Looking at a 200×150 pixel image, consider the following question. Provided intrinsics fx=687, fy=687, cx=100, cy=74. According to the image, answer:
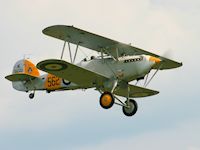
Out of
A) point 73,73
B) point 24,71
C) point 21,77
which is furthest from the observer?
point 24,71

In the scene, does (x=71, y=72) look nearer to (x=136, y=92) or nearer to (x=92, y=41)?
(x=92, y=41)

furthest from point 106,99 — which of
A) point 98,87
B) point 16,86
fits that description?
point 16,86

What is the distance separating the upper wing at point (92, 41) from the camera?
26.1 metres

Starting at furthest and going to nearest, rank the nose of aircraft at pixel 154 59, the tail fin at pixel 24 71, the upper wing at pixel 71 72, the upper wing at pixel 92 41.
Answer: the tail fin at pixel 24 71, the nose of aircraft at pixel 154 59, the upper wing at pixel 92 41, the upper wing at pixel 71 72

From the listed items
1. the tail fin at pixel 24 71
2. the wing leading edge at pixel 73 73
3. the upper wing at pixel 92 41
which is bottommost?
the wing leading edge at pixel 73 73

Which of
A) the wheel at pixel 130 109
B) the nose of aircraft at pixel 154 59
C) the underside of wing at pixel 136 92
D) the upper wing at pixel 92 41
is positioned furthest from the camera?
the underside of wing at pixel 136 92

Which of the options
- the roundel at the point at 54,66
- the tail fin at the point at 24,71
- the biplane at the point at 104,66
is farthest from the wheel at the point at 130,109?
the tail fin at the point at 24,71

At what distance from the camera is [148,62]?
88.7 feet

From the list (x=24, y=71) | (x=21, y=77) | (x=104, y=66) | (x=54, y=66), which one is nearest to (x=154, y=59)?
(x=104, y=66)

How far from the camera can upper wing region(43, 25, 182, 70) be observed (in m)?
26.1

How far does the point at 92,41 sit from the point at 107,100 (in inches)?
94.6

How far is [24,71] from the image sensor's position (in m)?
31.8

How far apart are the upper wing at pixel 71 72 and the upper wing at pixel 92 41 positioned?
3.95 feet

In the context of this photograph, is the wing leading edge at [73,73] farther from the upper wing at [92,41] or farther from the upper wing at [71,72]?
the upper wing at [92,41]
